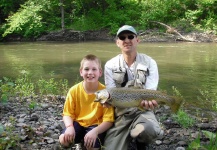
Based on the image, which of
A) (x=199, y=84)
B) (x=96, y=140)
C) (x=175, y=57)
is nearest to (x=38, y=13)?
(x=175, y=57)

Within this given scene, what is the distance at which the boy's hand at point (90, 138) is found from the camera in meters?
3.24

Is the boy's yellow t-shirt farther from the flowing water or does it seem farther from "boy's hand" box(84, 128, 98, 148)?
the flowing water

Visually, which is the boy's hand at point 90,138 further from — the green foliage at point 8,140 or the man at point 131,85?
the green foliage at point 8,140

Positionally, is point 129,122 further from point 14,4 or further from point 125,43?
point 14,4

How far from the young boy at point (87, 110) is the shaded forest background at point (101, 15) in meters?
20.7

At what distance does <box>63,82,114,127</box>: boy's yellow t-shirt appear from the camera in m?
3.50

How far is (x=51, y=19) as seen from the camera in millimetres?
27906

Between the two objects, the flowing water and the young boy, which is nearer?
the young boy

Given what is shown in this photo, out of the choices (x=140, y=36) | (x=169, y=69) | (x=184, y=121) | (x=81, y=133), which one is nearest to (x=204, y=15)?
(x=140, y=36)

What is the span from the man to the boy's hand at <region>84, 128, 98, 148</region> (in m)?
0.24

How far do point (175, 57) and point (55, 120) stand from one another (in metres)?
Answer: 10.4

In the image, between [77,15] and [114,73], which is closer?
[114,73]

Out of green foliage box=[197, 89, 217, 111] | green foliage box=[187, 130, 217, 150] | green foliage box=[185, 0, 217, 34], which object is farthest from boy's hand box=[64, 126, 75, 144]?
green foliage box=[185, 0, 217, 34]

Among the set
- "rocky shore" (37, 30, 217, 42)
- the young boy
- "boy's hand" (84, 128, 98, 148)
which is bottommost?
"boy's hand" (84, 128, 98, 148)
